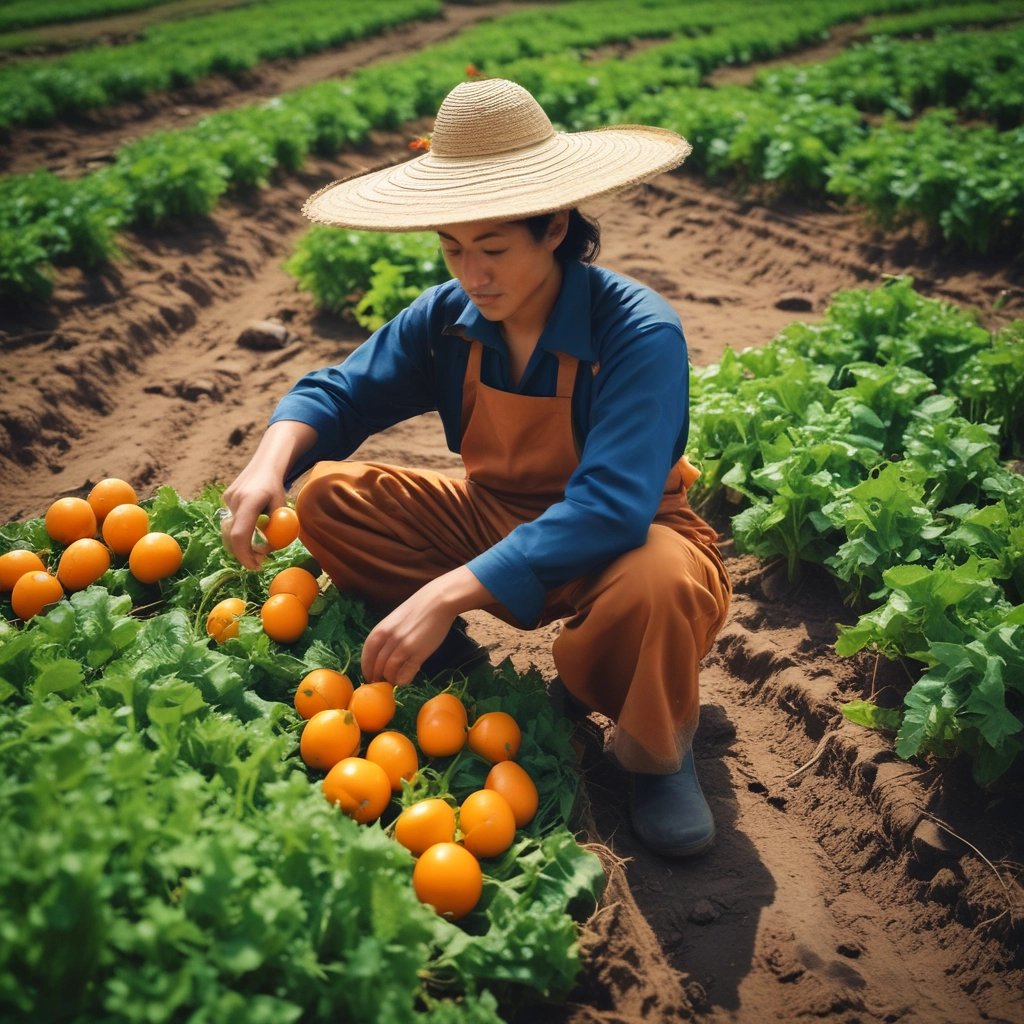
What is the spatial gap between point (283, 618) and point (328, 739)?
1.87 ft

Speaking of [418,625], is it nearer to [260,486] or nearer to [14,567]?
[260,486]

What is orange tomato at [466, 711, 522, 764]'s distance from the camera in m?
2.71

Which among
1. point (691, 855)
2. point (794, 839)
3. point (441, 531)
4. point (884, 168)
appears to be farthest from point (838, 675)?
point (884, 168)

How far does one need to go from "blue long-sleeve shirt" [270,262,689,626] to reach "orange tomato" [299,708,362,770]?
573mm

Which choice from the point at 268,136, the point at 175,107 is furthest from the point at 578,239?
the point at 175,107

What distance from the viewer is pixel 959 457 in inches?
152

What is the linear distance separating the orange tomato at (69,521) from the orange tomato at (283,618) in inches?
35.6

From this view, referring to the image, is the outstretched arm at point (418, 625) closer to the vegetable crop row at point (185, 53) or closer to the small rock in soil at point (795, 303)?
the small rock in soil at point (795, 303)

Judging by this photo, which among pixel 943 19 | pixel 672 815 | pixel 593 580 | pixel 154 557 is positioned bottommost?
pixel 672 815

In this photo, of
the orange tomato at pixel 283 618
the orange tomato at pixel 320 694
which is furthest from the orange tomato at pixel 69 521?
the orange tomato at pixel 320 694

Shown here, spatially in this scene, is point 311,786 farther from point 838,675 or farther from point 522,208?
point 838,675

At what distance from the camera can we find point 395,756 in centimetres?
265

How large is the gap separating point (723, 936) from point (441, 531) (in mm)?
1455

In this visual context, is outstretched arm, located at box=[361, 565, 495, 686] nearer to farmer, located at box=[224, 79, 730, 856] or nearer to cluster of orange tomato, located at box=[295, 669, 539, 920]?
farmer, located at box=[224, 79, 730, 856]
